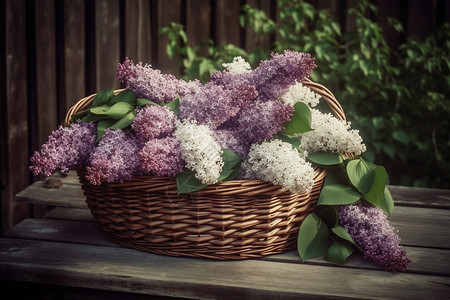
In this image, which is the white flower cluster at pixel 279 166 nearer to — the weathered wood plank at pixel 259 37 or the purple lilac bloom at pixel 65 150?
the purple lilac bloom at pixel 65 150

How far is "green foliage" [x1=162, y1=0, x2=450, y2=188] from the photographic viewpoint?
3084 mm

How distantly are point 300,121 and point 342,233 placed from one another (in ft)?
0.96

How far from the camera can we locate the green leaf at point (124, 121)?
1.33 m

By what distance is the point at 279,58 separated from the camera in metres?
1.39

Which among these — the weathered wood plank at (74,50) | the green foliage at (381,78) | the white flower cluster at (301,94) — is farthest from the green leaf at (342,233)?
the green foliage at (381,78)

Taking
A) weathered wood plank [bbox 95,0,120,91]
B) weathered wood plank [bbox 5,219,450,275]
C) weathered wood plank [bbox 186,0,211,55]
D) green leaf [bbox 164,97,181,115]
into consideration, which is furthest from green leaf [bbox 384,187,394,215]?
weathered wood plank [bbox 186,0,211,55]

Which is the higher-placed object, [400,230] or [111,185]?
[111,185]

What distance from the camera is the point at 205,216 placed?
127 cm

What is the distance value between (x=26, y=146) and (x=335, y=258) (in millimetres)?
1424

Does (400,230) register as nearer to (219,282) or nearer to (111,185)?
(219,282)

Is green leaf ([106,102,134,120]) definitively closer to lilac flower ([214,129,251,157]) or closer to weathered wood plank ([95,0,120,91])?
lilac flower ([214,129,251,157])

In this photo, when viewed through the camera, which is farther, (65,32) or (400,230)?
(65,32)

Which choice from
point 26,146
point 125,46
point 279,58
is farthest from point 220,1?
point 279,58

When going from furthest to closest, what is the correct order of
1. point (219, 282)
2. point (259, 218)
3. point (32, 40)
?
1. point (32, 40)
2. point (259, 218)
3. point (219, 282)
